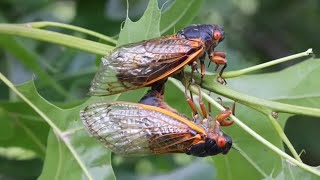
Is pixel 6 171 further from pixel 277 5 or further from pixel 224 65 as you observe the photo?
pixel 277 5

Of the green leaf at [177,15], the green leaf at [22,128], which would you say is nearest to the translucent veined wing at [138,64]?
the green leaf at [177,15]

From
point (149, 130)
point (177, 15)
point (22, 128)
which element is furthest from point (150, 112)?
point (22, 128)

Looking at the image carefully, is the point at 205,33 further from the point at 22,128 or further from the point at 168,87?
the point at 22,128

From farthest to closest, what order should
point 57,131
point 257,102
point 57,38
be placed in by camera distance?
point 57,131, point 57,38, point 257,102

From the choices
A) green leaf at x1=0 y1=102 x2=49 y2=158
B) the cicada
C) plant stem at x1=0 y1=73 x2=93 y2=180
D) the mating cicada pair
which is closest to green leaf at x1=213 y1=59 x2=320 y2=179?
the mating cicada pair

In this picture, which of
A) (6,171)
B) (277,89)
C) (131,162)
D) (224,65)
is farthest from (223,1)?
(224,65)

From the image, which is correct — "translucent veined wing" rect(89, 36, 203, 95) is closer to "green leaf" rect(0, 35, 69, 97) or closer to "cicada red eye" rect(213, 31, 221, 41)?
"cicada red eye" rect(213, 31, 221, 41)
